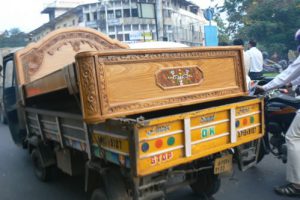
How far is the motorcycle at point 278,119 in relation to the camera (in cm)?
402

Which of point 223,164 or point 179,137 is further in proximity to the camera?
point 223,164

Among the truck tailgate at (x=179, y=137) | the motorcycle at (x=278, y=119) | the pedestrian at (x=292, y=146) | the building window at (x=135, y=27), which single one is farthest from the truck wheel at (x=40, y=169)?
the building window at (x=135, y=27)

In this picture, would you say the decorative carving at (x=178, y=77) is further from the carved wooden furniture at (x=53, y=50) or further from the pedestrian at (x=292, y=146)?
the carved wooden furniture at (x=53, y=50)

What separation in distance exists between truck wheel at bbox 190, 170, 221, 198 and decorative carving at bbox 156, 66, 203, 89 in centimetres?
106

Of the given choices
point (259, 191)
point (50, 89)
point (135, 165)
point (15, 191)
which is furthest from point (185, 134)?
point (15, 191)

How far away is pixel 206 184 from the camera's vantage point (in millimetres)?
3789

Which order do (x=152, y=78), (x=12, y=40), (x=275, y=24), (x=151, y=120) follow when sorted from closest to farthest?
(x=151, y=120), (x=152, y=78), (x=275, y=24), (x=12, y=40)

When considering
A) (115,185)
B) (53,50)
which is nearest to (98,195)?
(115,185)

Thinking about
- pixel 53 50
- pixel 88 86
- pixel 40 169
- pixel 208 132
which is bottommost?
pixel 40 169

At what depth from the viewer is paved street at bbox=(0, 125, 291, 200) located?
155 inches

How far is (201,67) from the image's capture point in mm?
3221

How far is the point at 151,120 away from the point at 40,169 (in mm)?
3039

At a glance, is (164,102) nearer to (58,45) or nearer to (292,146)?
(292,146)

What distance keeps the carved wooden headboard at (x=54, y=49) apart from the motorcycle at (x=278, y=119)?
2.77 metres
